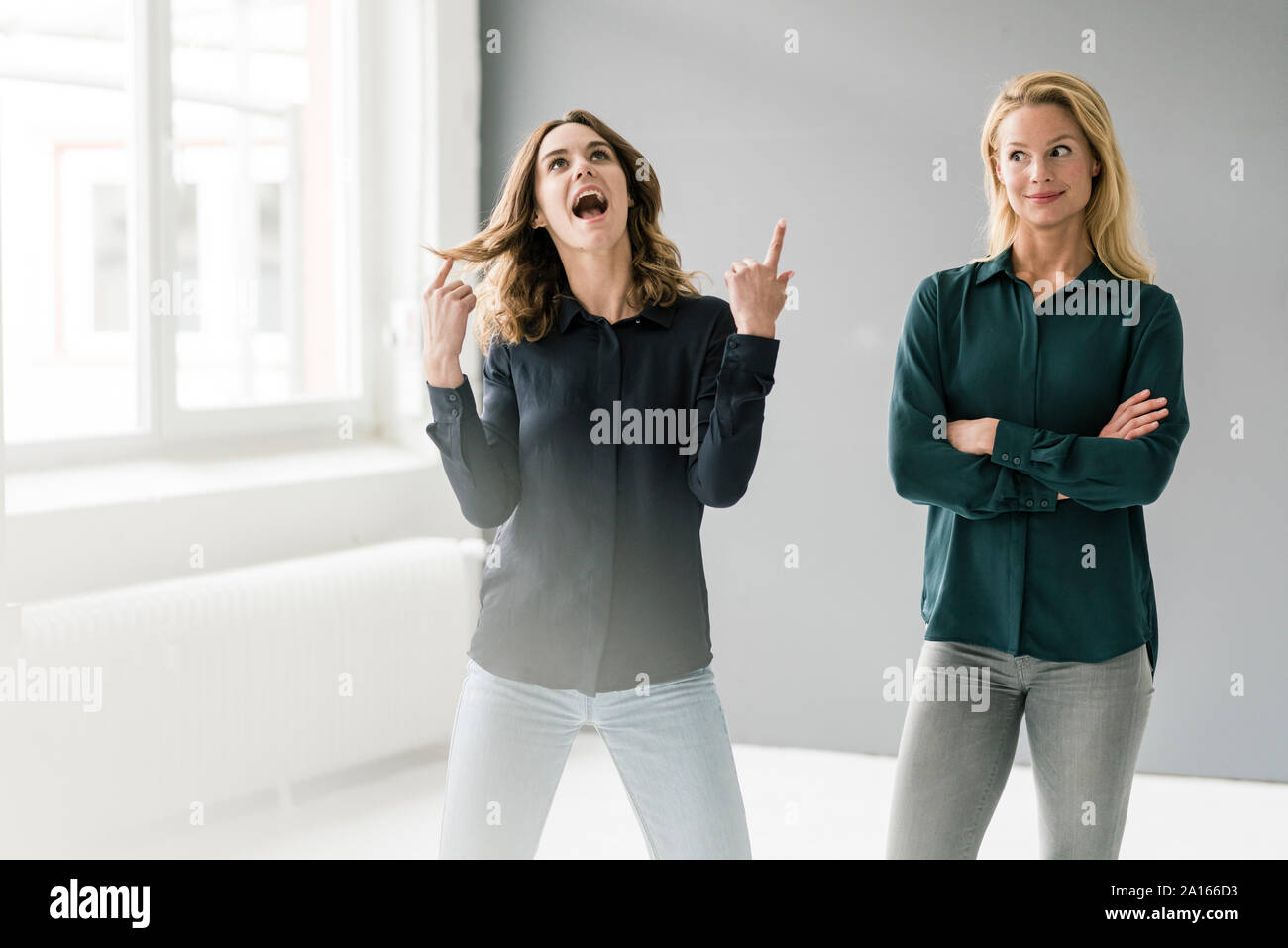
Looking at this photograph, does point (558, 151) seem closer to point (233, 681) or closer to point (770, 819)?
point (233, 681)

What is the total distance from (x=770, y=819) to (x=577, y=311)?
2018 millimetres

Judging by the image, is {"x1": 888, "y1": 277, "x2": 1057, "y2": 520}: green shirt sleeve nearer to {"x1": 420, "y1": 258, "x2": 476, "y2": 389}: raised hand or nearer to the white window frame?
{"x1": 420, "y1": 258, "x2": 476, "y2": 389}: raised hand

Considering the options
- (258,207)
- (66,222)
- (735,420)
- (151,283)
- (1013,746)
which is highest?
(258,207)

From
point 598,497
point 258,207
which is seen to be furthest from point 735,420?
point 258,207

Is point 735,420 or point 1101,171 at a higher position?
point 1101,171

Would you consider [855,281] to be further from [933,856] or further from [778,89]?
[933,856]

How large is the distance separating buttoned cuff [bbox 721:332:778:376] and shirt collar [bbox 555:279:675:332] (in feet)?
0.45

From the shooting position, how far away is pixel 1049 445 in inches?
74.4

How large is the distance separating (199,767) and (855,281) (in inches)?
90.2

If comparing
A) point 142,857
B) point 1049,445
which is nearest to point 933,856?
point 1049,445

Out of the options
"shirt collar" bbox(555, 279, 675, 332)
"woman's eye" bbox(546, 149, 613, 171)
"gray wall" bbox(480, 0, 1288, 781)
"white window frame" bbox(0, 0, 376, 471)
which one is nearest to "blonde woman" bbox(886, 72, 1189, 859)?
"shirt collar" bbox(555, 279, 675, 332)

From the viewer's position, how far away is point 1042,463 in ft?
6.16

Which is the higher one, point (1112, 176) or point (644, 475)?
point (1112, 176)

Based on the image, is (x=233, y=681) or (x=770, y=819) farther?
(x=770, y=819)
